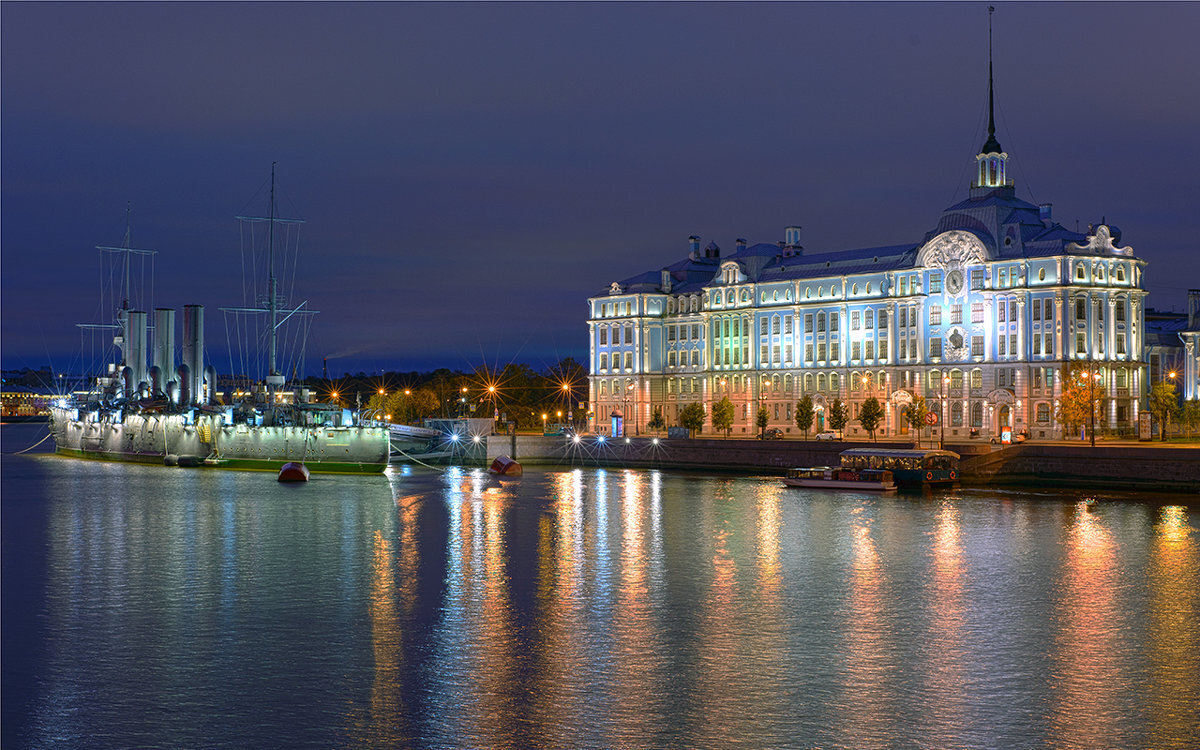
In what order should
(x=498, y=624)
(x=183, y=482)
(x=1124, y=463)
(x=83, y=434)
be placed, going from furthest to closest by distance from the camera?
(x=83, y=434) → (x=183, y=482) → (x=1124, y=463) → (x=498, y=624)

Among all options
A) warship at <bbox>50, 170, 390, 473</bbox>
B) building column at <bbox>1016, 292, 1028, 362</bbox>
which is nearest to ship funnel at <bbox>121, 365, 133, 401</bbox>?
warship at <bbox>50, 170, 390, 473</bbox>

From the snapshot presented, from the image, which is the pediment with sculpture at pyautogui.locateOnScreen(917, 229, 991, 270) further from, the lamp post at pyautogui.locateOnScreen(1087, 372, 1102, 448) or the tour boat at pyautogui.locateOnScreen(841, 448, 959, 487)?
the tour boat at pyautogui.locateOnScreen(841, 448, 959, 487)

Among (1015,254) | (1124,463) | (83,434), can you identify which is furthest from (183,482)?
(1015,254)

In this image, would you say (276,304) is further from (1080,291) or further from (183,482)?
(1080,291)

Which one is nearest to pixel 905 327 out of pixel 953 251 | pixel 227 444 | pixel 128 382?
pixel 953 251

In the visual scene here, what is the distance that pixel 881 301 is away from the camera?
128m

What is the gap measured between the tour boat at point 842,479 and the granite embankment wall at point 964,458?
6630 millimetres

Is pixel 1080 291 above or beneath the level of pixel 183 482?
above

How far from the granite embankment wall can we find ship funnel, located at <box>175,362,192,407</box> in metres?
31.4

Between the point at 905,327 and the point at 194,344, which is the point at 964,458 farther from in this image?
the point at 194,344

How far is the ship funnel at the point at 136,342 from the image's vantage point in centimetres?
14743

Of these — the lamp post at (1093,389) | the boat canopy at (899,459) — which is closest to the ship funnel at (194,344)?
the boat canopy at (899,459)

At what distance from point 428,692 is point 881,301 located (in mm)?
104000

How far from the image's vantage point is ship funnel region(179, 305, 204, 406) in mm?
130125
